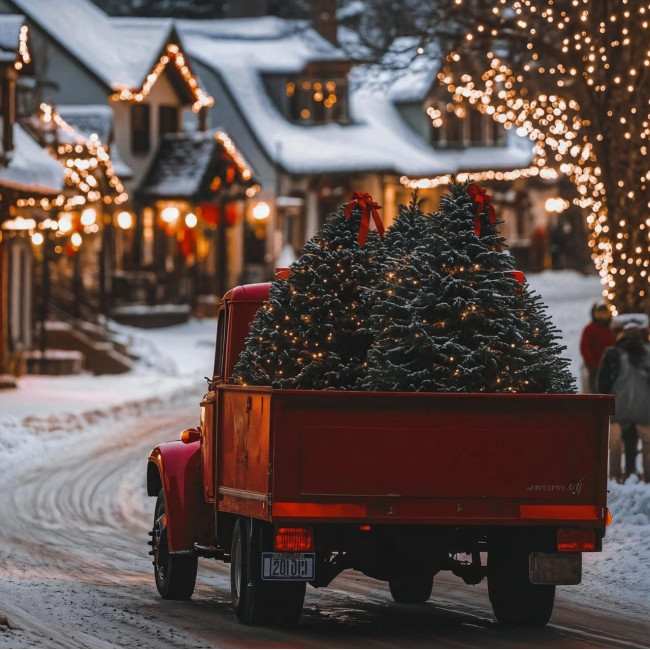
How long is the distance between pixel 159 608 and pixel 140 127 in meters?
42.5

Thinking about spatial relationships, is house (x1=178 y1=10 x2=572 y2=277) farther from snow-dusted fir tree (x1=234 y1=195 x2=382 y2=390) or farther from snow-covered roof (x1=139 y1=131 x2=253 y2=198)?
snow-dusted fir tree (x1=234 y1=195 x2=382 y2=390)

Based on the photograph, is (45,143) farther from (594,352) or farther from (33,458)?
(594,352)

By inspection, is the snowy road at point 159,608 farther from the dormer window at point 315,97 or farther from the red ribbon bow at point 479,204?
the dormer window at point 315,97

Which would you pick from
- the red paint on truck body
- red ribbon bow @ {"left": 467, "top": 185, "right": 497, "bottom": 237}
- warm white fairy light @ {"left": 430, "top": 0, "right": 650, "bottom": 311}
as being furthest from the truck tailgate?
warm white fairy light @ {"left": 430, "top": 0, "right": 650, "bottom": 311}

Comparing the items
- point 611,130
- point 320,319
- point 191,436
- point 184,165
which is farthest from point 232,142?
point 320,319

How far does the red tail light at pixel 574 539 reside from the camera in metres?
10.7

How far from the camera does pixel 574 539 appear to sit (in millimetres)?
10688

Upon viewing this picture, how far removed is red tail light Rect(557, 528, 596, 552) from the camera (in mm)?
10672

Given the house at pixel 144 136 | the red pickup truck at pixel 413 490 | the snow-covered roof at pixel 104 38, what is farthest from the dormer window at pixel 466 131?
the red pickup truck at pixel 413 490

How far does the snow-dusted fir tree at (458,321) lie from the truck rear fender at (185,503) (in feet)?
5.85

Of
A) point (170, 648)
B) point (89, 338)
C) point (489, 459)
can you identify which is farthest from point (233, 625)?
point (89, 338)

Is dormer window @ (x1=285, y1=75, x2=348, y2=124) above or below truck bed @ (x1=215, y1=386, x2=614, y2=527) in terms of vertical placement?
above

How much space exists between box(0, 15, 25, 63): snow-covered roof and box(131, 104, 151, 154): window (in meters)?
20.3

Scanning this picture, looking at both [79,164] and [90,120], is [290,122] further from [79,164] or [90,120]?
[79,164]
